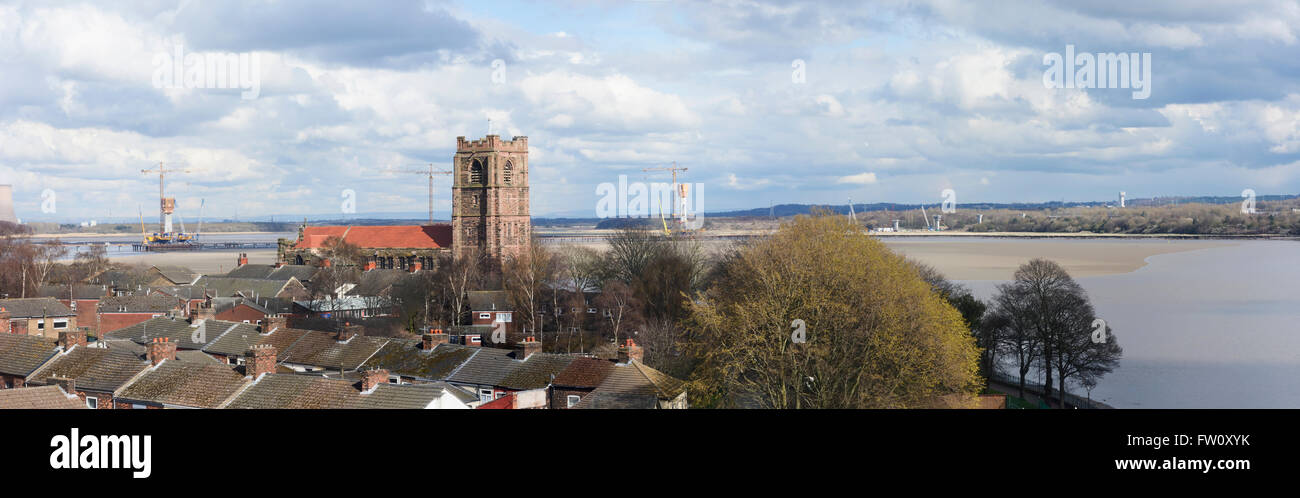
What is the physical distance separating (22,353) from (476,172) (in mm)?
57930

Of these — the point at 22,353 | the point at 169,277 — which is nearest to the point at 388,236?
→ the point at 169,277

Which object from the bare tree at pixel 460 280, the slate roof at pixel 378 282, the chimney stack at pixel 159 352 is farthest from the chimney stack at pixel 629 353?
the slate roof at pixel 378 282

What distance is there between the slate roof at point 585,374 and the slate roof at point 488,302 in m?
27.8

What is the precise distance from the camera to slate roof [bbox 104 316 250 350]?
126ft

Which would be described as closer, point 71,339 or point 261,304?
point 71,339

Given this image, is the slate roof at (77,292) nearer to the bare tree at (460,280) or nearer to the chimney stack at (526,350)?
the bare tree at (460,280)

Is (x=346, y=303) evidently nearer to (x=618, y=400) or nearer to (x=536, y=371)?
(x=536, y=371)

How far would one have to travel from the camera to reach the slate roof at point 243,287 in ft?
219

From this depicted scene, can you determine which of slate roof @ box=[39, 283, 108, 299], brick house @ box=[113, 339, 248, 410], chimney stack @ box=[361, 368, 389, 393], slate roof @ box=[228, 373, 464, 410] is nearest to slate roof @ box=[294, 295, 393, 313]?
slate roof @ box=[39, 283, 108, 299]

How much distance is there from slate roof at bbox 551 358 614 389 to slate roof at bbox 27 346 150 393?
38.7 ft

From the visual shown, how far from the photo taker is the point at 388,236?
A: 9506 cm
